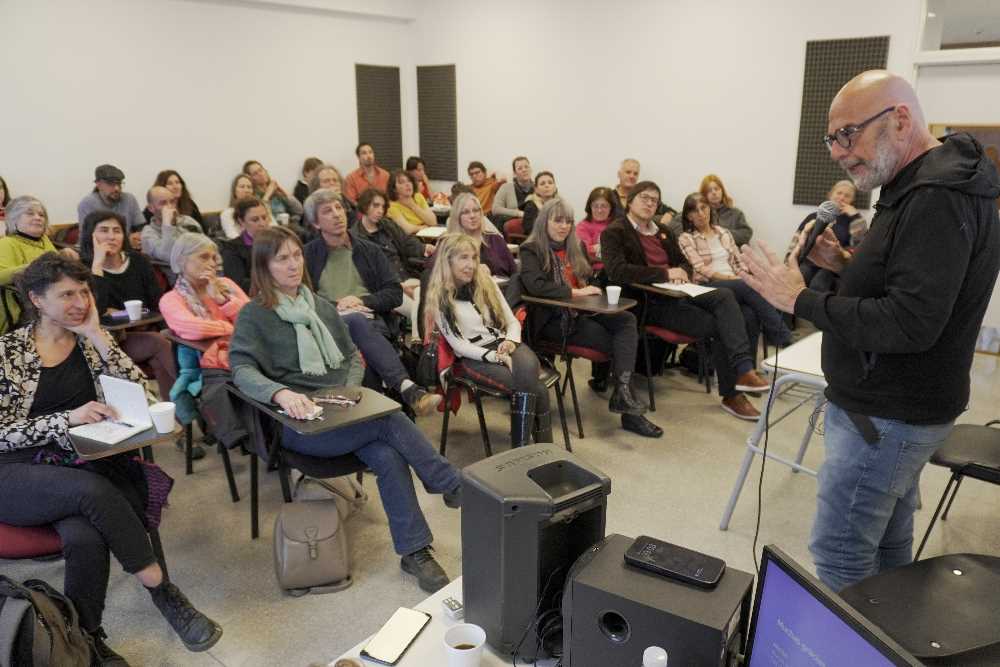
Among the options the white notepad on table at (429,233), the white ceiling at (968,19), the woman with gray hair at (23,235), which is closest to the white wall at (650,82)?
the white ceiling at (968,19)

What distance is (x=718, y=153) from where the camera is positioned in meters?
6.38

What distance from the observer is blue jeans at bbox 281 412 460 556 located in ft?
8.21

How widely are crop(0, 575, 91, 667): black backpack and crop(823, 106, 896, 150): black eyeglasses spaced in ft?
6.85

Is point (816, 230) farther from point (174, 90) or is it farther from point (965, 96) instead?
point (174, 90)

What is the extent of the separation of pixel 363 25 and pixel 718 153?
4257mm

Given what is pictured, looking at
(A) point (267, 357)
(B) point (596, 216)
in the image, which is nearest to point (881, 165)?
(A) point (267, 357)

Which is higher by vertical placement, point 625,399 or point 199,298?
point 199,298

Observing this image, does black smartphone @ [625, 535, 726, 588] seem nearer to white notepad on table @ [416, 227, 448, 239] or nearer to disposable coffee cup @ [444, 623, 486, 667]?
disposable coffee cup @ [444, 623, 486, 667]

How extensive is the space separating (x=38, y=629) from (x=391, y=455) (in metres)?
1.15

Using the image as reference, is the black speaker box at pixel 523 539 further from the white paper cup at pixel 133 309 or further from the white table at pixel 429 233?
the white table at pixel 429 233

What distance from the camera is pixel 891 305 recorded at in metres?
1.46

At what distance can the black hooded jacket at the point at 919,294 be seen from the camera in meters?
1.42

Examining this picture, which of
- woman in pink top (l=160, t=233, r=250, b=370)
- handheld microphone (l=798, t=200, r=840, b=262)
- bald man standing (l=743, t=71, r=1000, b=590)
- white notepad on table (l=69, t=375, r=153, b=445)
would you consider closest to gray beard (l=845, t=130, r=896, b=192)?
bald man standing (l=743, t=71, r=1000, b=590)

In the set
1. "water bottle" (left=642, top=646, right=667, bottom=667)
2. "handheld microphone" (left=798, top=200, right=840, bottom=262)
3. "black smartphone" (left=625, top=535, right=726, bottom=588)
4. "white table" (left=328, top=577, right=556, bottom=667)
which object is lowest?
"white table" (left=328, top=577, right=556, bottom=667)
